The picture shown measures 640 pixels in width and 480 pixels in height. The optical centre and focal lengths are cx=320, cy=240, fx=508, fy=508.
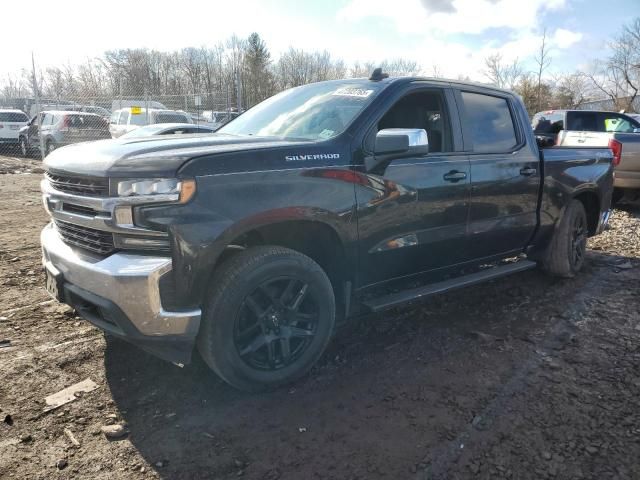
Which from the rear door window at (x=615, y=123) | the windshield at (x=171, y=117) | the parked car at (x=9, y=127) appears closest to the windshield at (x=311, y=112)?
the rear door window at (x=615, y=123)

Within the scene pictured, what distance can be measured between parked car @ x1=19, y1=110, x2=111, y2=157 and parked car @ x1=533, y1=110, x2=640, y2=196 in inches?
553

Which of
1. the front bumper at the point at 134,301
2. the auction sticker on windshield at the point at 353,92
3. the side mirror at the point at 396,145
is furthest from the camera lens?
the auction sticker on windshield at the point at 353,92

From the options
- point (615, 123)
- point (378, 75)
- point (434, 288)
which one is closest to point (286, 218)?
point (434, 288)

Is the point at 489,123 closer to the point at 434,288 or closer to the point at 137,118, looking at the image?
the point at 434,288

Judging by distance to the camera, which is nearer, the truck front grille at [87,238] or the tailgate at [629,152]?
the truck front grille at [87,238]

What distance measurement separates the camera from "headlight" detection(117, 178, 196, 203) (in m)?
2.54

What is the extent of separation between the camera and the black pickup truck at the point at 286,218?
2.56m

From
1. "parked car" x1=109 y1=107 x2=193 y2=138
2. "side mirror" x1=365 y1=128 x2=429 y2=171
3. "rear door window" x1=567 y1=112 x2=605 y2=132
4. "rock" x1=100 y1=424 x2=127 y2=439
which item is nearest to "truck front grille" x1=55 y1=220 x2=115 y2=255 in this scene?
"rock" x1=100 y1=424 x2=127 y2=439

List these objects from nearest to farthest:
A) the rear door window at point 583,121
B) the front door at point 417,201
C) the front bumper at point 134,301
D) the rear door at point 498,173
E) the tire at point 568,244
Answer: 1. the front bumper at point 134,301
2. the front door at point 417,201
3. the rear door at point 498,173
4. the tire at point 568,244
5. the rear door window at point 583,121

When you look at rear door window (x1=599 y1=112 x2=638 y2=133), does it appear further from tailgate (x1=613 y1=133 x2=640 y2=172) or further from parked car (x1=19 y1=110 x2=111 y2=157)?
parked car (x1=19 y1=110 x2=111 y2=157)

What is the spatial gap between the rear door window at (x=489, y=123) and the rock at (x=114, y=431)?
313 cm

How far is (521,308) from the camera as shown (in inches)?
177

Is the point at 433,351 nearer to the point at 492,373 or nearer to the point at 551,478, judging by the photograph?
the point at 492,373

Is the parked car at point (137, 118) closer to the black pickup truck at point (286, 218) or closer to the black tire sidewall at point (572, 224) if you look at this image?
the black pickup truck at point (286, 218)
